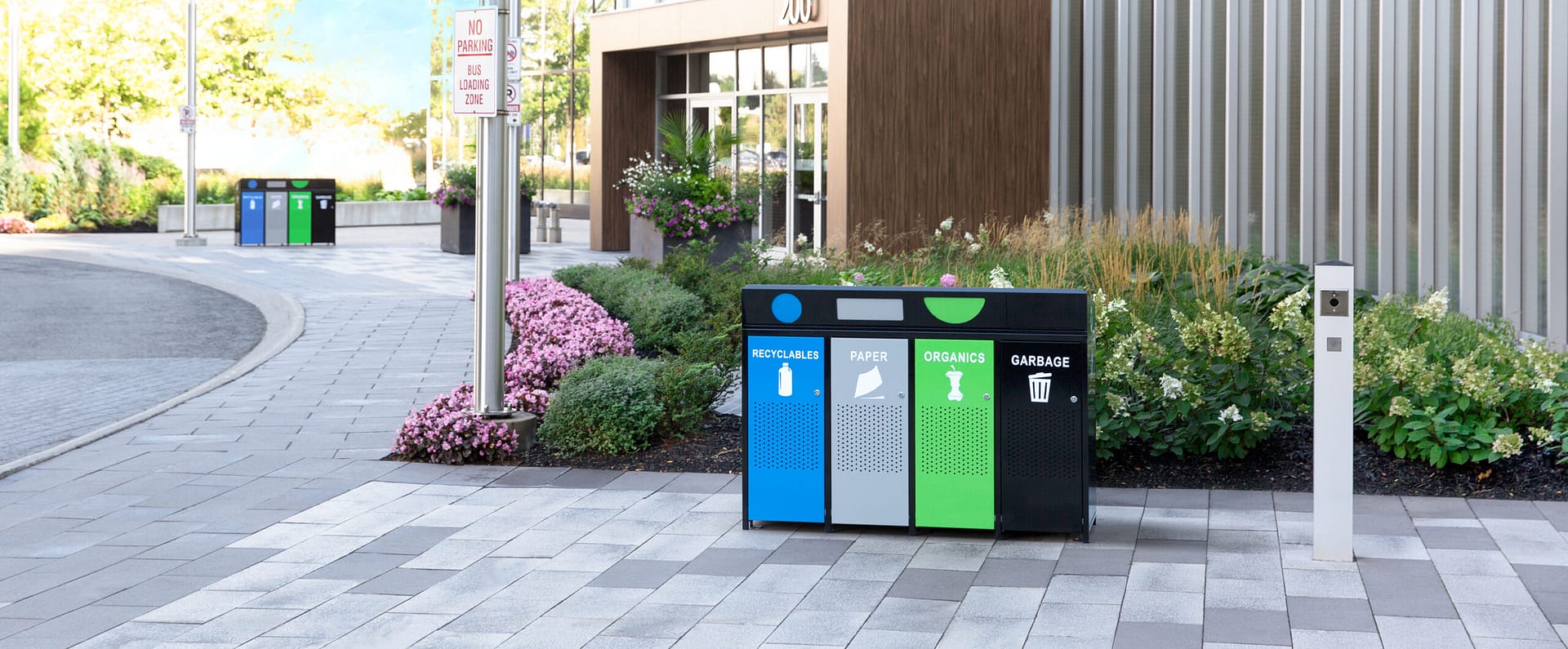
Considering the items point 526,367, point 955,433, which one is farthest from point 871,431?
point 526,367

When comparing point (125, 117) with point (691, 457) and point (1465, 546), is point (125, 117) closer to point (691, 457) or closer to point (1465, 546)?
point (691, 457)

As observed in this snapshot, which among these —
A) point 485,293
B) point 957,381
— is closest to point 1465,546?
point 957,381

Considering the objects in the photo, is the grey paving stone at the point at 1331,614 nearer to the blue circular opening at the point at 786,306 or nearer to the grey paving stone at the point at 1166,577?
the grey paving stone at the point at 1166,577

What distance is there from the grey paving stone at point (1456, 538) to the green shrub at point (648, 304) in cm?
513

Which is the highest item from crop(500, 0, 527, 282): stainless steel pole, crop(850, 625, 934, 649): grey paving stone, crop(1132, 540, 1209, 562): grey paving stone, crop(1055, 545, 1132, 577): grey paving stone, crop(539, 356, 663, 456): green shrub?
crop(500, 0, 527, 282): stainless steel pole

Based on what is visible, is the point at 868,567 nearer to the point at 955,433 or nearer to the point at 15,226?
the point at 955,433

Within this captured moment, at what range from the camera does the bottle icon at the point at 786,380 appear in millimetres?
6723

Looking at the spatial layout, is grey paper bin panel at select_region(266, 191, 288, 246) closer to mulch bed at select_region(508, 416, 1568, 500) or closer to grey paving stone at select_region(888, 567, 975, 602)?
mulch bed at select_region(508, 416, 1568, 500)

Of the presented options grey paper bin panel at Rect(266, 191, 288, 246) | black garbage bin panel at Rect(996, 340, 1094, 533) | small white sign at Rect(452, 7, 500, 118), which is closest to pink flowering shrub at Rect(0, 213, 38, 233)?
grey paper bin panel at Rect(266, 191, 288, 246)

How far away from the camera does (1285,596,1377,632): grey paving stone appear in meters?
5.21

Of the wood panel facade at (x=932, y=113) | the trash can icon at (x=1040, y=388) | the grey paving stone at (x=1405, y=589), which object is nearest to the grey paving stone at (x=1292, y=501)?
the grey paving stone at (x=1405, y=589)

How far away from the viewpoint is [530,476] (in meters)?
8.22

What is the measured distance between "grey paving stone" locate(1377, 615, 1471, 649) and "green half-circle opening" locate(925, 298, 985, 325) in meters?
2.01

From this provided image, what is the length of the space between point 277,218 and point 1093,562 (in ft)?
81.7
